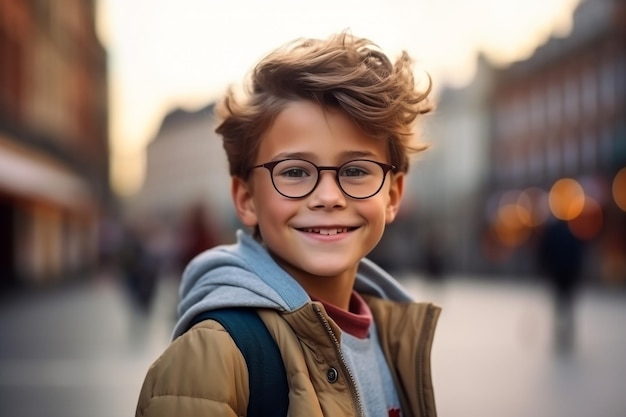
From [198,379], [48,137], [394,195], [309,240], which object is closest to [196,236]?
[394,195]

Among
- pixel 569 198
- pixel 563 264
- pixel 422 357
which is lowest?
pixel 563 264

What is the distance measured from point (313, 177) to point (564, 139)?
43463 mm

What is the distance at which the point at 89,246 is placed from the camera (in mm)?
42938

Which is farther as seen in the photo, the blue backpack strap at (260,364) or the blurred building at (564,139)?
the blurred building at (564,139)

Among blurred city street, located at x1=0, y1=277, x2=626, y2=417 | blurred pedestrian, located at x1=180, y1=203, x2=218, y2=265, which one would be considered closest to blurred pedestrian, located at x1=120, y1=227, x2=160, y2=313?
blurred city street, located at x1=0, y1=277, x2=626, y2=417

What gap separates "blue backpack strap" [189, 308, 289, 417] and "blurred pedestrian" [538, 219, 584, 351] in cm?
937

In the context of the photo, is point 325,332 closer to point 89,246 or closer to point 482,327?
point 482,327

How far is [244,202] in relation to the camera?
2.13 m

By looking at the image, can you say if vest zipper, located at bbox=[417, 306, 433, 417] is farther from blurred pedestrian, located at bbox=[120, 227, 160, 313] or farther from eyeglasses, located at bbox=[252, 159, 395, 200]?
blurred pedestrian, located at bbox=[120, 227, 160, 313]

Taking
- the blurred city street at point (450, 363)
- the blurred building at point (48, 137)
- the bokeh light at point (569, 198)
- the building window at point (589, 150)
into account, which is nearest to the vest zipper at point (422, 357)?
the blurred city street at point (450, 363)

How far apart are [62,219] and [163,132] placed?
86634mm

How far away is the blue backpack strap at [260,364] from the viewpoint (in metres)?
1.77

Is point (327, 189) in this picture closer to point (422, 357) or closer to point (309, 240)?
point (309, 240)

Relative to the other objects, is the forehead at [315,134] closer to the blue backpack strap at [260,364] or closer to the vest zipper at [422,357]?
the blue backpack strap at [260,364]
